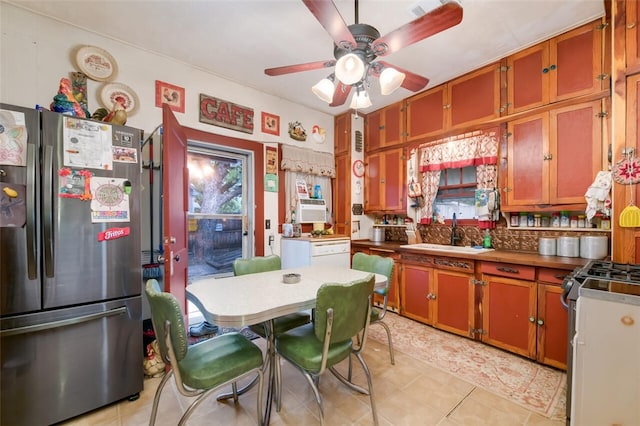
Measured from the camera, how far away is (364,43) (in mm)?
1686

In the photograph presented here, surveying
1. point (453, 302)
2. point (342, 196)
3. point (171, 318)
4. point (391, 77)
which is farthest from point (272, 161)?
point (453, 302)

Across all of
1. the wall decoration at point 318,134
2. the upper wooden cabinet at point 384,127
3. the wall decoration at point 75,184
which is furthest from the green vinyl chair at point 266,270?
the upper wooden cabinet at point 384,127

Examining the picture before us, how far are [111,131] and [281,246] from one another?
2.31 metres

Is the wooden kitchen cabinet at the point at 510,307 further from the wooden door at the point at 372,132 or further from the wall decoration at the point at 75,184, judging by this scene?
the wall decoration at the point at 75,184

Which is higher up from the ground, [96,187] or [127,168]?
[127,168]

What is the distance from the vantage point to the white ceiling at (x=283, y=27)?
200 centimetres

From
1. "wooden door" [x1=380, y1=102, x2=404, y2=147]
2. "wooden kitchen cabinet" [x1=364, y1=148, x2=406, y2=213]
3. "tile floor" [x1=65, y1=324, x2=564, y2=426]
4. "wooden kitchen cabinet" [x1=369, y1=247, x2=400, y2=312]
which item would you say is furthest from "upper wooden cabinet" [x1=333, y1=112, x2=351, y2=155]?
"tile floor" [x1=65, y1=324, x2=564, y2=426]

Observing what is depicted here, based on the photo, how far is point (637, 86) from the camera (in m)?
1.78

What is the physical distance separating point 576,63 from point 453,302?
95.3 inches

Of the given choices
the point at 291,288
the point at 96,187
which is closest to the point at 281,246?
the point at 291,288

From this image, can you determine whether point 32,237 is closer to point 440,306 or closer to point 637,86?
point 440,306

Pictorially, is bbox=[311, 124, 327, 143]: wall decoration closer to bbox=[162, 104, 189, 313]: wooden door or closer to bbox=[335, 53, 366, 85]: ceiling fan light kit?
bbox=[162, 104, 189, 313]: wooden door

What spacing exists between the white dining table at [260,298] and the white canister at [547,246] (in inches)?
67.0

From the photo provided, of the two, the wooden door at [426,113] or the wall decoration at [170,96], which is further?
the wooden door at [426,113]
